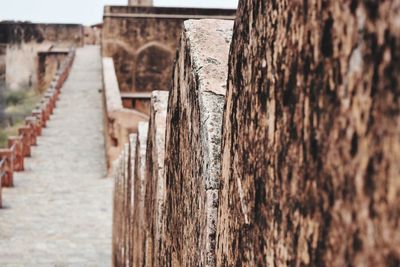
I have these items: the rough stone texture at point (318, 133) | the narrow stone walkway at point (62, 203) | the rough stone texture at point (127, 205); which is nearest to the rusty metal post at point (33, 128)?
the narrow stone walkway at point (62, 203)

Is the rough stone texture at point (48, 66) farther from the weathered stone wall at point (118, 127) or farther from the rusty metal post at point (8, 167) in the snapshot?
the rusty metal post at point (8, 167)

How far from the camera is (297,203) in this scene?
0.69 metres

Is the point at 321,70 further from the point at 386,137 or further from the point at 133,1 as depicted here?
the point at 133,1

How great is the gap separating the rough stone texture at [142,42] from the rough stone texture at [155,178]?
2026 centimetres

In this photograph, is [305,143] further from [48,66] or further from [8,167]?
[48,66]

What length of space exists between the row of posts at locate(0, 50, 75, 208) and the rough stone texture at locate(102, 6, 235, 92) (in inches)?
118

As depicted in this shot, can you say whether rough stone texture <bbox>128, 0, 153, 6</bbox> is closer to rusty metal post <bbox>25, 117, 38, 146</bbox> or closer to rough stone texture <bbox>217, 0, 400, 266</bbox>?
rusty metal post <bbox>25, 117, 38, 146</bbox>

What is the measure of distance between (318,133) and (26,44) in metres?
32.5

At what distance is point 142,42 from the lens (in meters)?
22.8

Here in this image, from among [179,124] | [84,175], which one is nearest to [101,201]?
[84,175]

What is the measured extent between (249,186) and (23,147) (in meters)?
11.8

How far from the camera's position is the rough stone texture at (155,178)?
191 centimetres

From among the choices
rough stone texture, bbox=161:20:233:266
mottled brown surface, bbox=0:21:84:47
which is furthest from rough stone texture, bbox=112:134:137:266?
mottled brown surface, bbox=0:21:84:47

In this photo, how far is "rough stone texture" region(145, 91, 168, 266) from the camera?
6.26 feet
